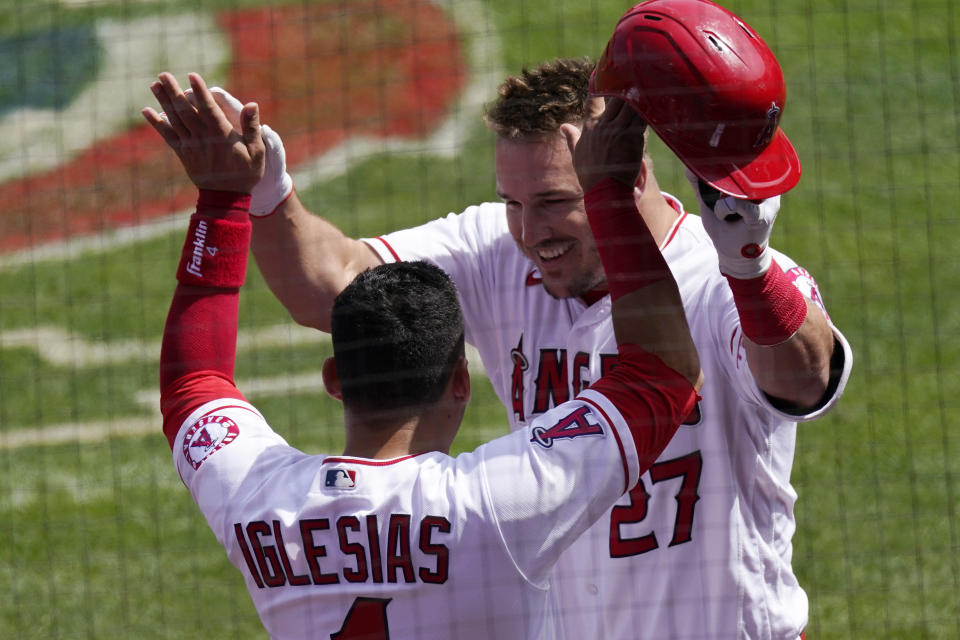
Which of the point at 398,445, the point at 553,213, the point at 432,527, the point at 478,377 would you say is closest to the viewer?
the point at 432,527

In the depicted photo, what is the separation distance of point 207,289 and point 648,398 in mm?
1013

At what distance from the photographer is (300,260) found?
3445 mm

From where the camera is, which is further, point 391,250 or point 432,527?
point 391,250

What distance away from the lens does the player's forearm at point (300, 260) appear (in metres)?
3.43

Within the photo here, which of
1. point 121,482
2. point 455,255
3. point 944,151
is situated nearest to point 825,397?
point 455,255

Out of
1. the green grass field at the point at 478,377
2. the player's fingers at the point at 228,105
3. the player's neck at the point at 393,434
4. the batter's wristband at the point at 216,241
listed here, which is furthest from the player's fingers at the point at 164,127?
the green grass field at the point at 478,377

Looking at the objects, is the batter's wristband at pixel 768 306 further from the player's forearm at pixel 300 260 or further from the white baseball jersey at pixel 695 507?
the player's forearm at pixel 300 260

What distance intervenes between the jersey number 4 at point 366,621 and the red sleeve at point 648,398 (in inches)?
23.1

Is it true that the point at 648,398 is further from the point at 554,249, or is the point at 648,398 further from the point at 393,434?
the point at 554,249

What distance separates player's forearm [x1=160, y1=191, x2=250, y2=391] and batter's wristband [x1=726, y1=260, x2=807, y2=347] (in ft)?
3.58

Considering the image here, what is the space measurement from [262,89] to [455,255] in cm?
774

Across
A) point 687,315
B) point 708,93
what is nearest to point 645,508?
point 687,315

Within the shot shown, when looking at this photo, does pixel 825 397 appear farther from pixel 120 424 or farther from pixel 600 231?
pixel 120 424

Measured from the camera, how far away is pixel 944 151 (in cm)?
982
